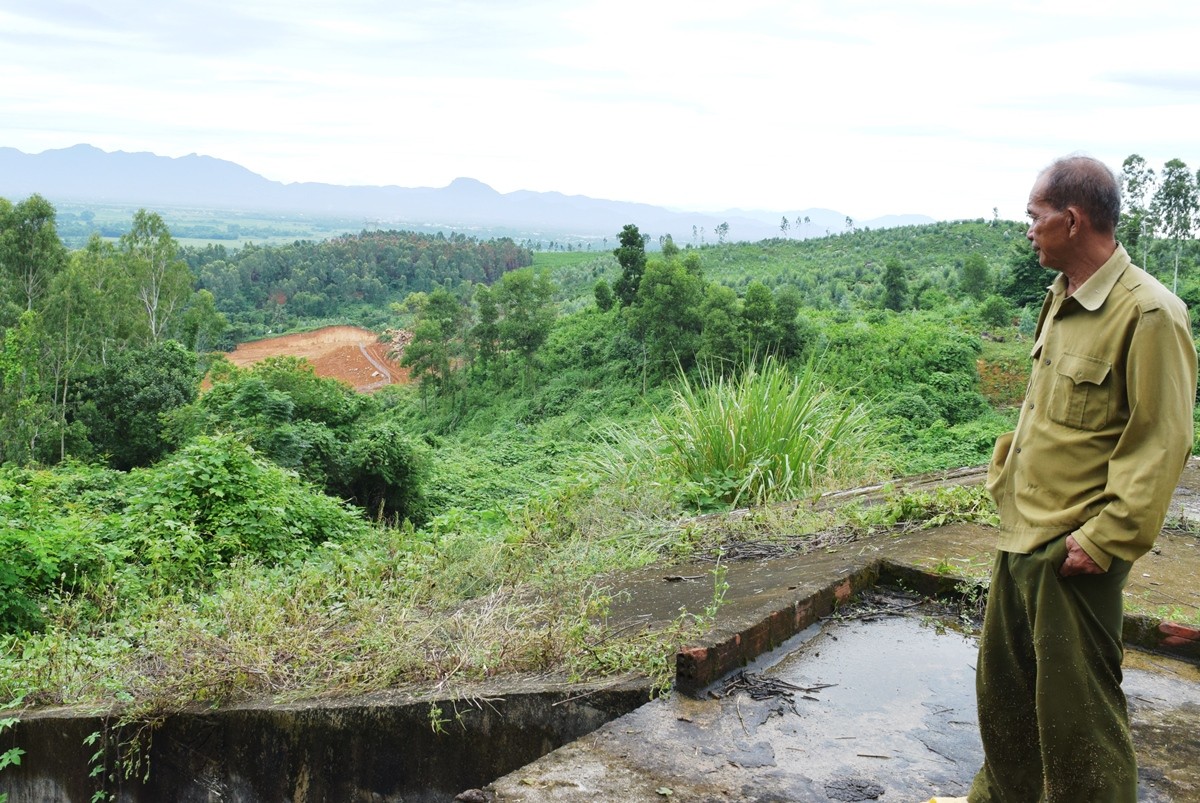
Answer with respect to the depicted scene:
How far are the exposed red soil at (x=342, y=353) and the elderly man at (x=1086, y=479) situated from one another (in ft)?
140

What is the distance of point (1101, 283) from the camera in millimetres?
1975

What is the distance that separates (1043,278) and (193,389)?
22.5 m

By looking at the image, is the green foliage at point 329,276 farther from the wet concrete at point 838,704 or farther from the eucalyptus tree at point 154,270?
the wet concrete at point 838,704

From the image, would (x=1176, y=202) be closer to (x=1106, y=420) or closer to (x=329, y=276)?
(x=1106, y=420)

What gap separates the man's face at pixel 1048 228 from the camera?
2006 millimetres

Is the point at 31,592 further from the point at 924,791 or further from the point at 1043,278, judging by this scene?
the point at 1043,278

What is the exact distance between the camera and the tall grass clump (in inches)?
246

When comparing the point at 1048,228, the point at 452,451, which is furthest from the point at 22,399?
the point at 1048,228

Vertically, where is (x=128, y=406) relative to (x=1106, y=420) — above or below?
below

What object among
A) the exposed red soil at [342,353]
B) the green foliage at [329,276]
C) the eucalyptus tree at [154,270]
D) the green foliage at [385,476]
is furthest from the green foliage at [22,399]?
the green foliage at [329,276]

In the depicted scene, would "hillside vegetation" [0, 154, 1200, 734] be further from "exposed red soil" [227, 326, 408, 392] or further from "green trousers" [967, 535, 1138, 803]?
"exposed red soil" [227, 326, 408, 392]

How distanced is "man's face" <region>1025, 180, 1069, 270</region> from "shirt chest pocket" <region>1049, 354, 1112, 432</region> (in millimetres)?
221

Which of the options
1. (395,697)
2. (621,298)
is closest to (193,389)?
(621,298)

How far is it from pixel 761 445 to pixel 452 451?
58.6ft
